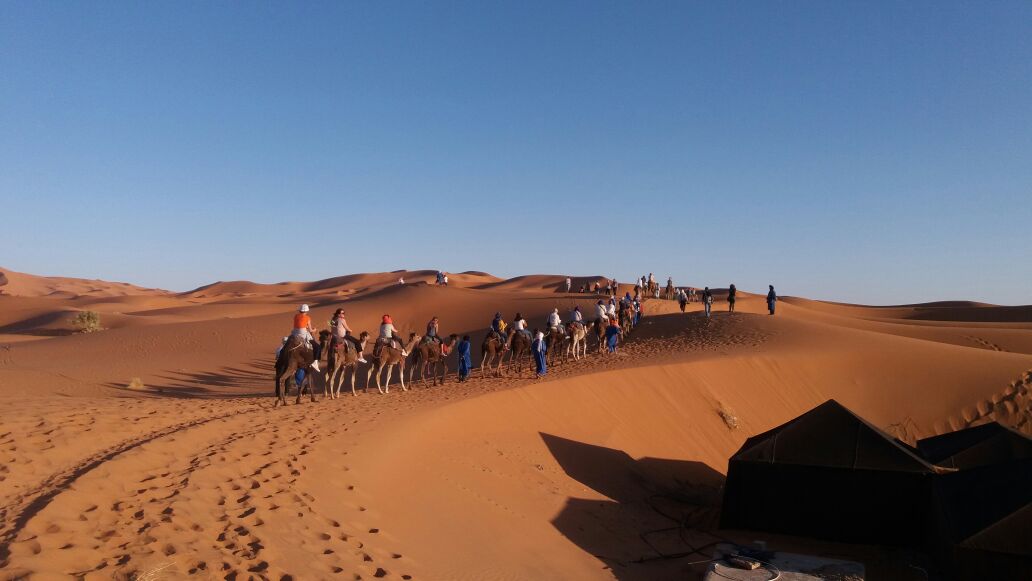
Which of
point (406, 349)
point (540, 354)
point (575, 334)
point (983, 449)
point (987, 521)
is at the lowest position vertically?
point (987, 521)

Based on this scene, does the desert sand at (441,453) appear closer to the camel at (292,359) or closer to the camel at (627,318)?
the camel at (292,359)

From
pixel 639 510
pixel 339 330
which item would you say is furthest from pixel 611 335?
pixel 639 510

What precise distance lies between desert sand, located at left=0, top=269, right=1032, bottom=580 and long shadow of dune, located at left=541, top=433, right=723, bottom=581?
0.16ft

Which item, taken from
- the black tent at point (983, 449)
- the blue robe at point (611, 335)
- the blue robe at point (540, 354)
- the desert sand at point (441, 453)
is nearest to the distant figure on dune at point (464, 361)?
the desert sand at point (441, 453)

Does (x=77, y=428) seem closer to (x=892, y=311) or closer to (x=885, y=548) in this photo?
(x=885, y=548)

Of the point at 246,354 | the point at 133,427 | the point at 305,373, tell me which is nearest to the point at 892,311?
the point at 246,354

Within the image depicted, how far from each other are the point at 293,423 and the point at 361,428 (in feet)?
4.50

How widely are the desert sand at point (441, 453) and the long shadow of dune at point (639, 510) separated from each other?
0.05m

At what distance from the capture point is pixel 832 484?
1071 centimetres

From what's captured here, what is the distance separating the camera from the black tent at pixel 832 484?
10.3 m

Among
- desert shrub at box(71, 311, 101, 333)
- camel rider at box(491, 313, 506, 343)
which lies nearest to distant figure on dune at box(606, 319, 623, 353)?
camel rider at box(491, 313, 506, 343)

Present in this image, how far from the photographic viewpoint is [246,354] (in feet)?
104

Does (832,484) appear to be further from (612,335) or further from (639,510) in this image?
(612,335)

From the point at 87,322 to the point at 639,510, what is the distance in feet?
133
